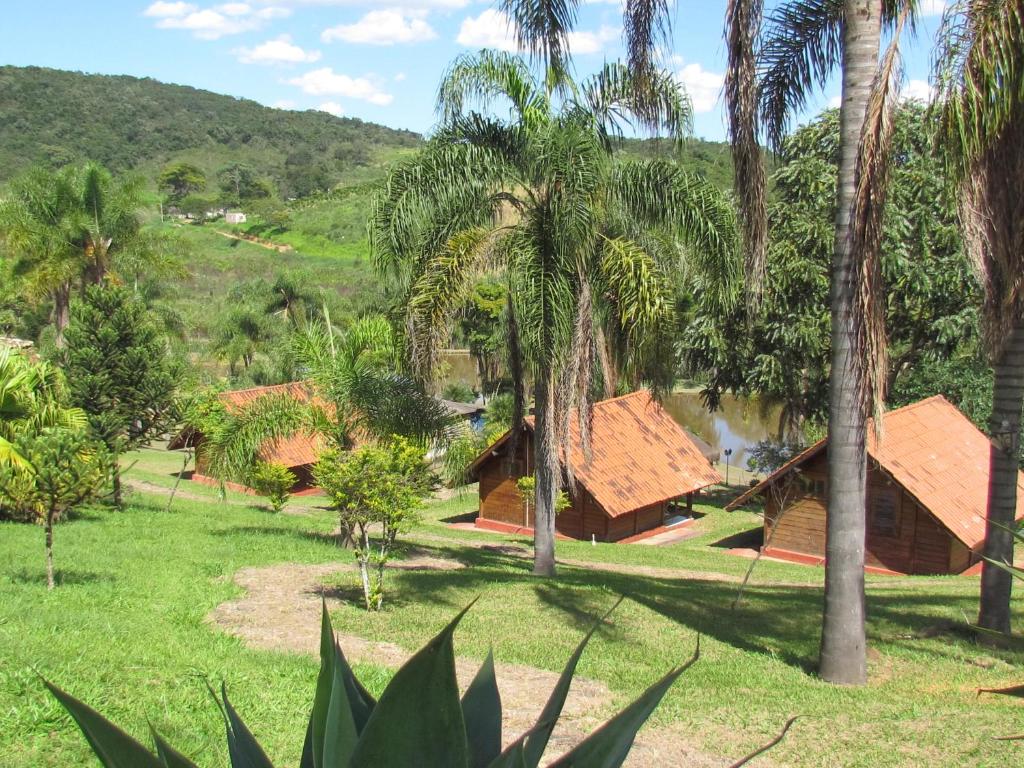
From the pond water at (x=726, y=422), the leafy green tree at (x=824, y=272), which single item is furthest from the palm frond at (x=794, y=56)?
the pond water at (x=726, y=422)

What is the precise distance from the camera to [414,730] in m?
1.79

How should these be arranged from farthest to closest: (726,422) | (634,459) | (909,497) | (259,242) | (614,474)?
(259,242), (726,422), (634,459), (614,474), (909,497)

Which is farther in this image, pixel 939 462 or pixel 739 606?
pixel 939 462

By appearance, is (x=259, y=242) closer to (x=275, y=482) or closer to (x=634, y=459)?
(x=634, y=459)

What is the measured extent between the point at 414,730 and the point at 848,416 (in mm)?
7808

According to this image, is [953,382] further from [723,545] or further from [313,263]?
[313,263]

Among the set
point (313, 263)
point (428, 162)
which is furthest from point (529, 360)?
point (313, 263)

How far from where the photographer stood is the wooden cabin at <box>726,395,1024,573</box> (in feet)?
68.9

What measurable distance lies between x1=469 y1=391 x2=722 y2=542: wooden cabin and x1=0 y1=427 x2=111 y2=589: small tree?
14066 mm

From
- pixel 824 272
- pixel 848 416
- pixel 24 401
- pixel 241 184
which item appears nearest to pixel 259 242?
pixel 241 184

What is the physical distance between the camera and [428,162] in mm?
12617

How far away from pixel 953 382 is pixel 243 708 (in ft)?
88.7

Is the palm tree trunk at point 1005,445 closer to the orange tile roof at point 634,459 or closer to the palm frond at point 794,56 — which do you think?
the palm frond at point 794,56

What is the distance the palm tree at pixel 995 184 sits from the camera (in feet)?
25.6
